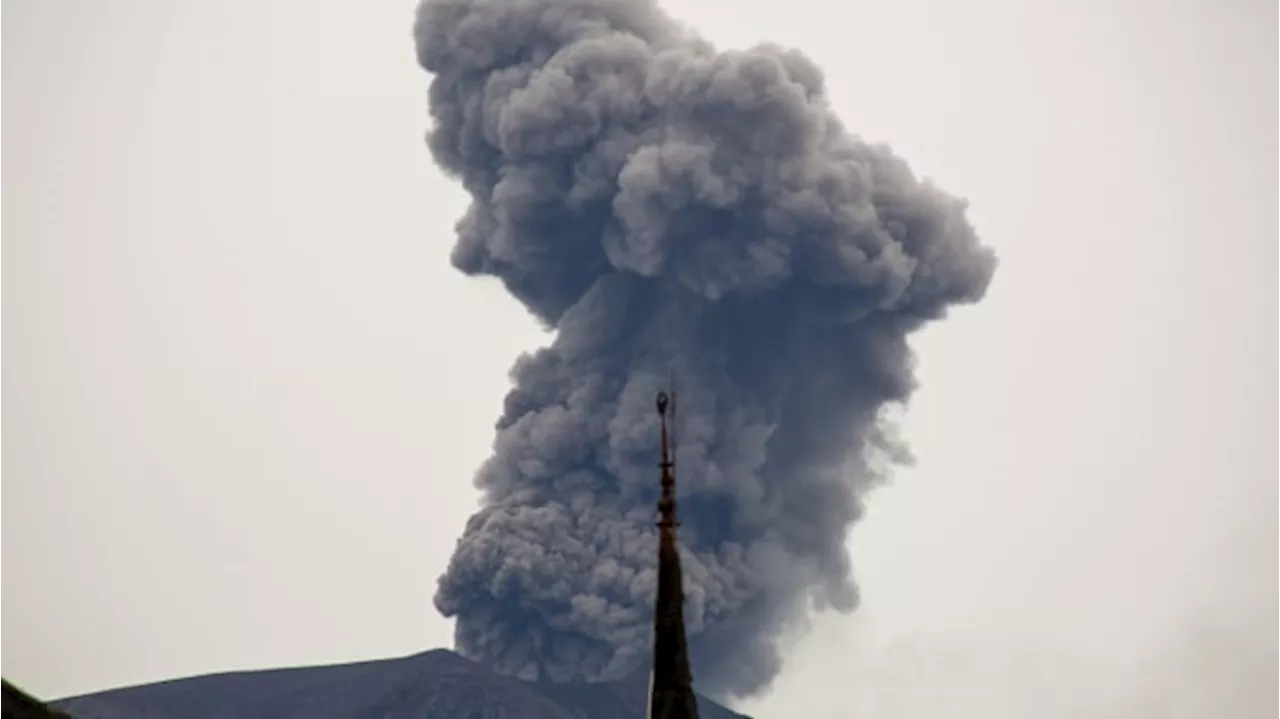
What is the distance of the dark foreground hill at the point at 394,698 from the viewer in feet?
540

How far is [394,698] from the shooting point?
184m

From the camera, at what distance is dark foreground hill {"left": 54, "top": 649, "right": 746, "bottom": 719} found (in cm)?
16462

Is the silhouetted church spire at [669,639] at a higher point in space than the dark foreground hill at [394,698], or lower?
lower

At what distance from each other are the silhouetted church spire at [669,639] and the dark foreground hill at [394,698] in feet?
443

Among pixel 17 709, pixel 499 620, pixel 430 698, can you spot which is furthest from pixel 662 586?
pixel 430 698

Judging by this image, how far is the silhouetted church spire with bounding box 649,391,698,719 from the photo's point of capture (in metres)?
18.2

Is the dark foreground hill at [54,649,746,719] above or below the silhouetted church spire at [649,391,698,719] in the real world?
above

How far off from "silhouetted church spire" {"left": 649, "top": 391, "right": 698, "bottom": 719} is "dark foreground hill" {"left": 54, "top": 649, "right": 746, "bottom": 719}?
13504 centimetres

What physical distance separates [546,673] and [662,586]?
129 m

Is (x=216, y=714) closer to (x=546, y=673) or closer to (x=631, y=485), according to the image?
(x=546, y=673)

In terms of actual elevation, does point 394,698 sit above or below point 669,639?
above

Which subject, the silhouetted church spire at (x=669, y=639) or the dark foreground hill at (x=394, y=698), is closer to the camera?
the silhouetted church spire at (x=669, y=639)

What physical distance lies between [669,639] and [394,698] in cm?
16886

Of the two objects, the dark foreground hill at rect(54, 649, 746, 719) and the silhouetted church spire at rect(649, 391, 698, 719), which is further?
the dark foreground hill at rect(54, 649, 746, 719)
